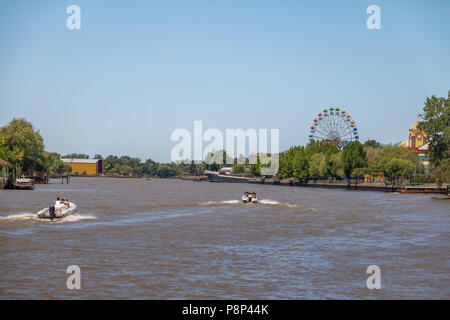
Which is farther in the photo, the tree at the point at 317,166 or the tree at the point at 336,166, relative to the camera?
the tree at the point at 317,166

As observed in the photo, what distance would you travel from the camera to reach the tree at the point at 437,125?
10150 centimetres

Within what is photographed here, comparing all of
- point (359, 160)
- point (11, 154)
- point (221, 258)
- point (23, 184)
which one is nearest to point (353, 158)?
point (359, 160)

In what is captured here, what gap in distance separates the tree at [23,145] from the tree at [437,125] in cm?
8138

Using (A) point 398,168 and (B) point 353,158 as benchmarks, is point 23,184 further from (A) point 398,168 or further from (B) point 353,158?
(B) point 353,158

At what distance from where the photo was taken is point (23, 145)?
394 ft

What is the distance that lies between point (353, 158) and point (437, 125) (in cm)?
5360

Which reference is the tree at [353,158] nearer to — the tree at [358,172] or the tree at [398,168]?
the tree at [358,172]

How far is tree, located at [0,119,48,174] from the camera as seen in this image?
11662cm

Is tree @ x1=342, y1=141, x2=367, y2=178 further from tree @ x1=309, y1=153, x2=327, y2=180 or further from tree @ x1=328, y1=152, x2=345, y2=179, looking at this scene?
tree @ x1=309, y1=153, x2=327, y2=180

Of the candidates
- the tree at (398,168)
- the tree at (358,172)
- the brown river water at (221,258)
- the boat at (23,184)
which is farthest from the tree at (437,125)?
the boat at (23,184)
